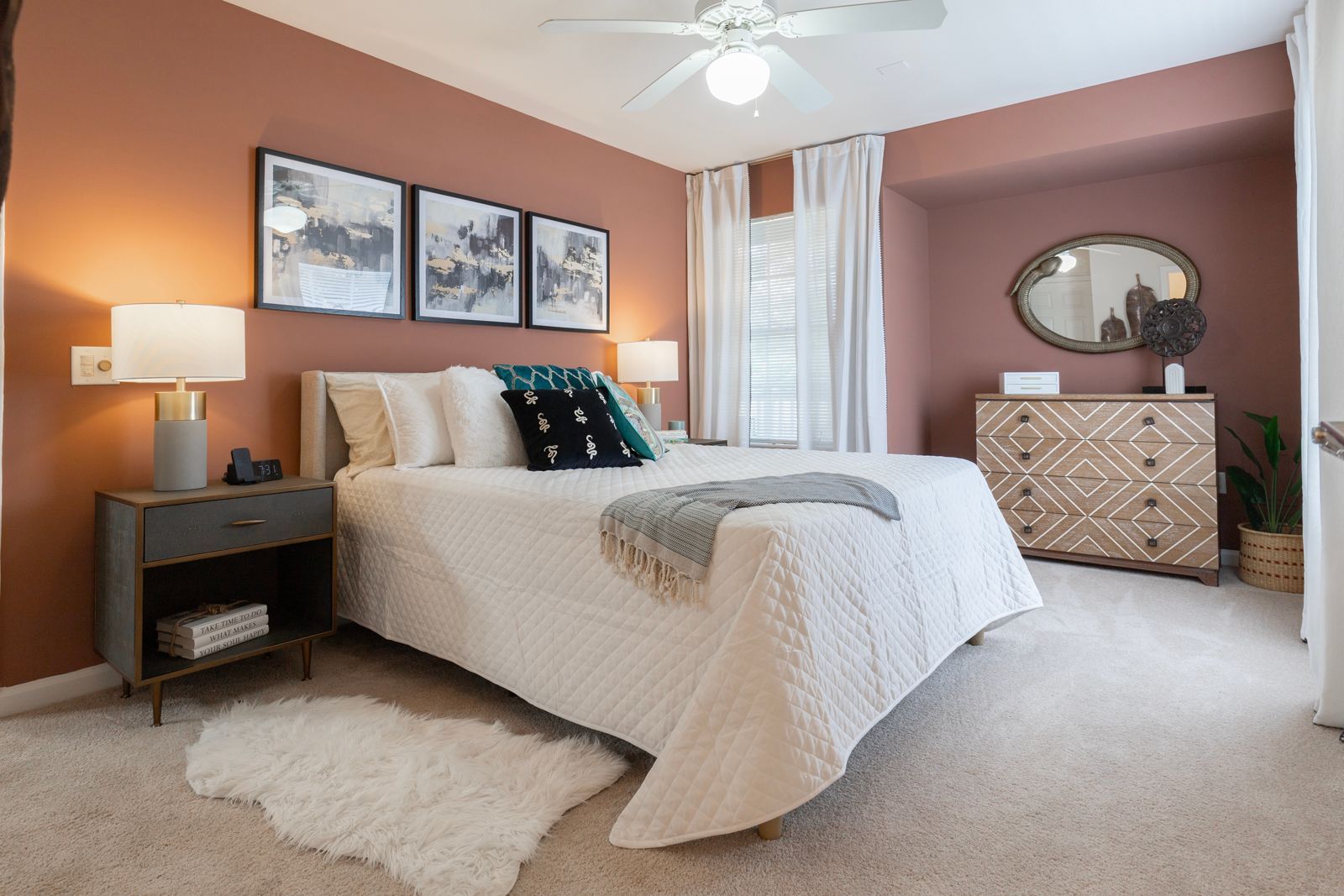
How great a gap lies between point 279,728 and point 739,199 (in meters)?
3.91

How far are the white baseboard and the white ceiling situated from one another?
8.01ft

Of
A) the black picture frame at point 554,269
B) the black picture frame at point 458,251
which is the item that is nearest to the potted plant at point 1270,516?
the black picture frame at point 554,269

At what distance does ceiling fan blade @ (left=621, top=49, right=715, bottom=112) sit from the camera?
2635 mm

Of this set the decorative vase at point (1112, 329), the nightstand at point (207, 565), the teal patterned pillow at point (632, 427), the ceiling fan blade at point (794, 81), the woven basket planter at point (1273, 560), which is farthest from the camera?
the decorative vase at point (1112, 329)

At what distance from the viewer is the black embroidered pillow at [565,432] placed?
8.87 feet

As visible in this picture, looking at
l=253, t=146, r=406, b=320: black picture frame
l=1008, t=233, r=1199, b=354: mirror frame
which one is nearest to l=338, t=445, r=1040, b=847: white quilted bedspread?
l=253, t=146, r=406, b=320: black picture frame

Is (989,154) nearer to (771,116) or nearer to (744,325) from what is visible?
(771,116)

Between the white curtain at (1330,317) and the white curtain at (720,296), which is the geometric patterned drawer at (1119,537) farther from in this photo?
the white curtain at (720,296)

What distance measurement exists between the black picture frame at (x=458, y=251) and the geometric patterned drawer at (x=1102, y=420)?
2.72 metres

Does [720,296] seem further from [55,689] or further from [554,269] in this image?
[55,689]

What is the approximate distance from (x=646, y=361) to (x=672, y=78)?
5.38ft

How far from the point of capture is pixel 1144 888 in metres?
1.40

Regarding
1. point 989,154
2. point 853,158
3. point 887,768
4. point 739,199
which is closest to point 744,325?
point 739,199

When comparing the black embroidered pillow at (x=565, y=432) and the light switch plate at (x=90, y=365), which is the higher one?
the light switch plate at (x=90, y=365)
